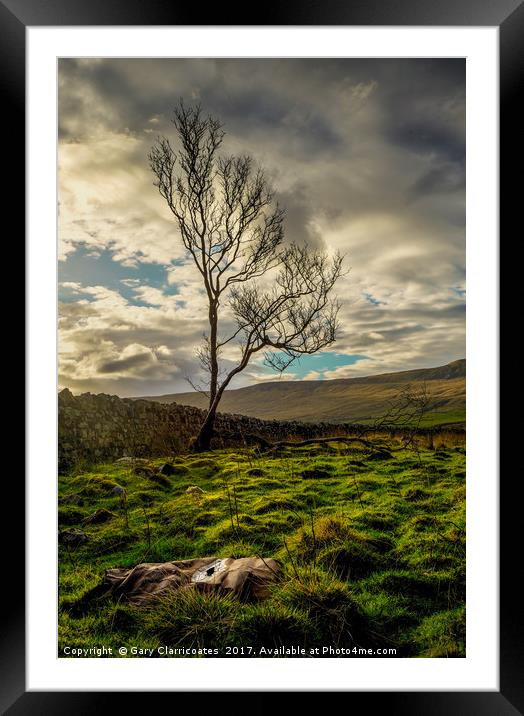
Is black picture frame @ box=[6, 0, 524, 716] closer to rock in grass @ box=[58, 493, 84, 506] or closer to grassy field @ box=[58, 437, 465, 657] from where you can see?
grassy field @ box=[58, 437, 465, 657]

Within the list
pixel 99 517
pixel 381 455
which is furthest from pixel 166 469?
pixel 381 455

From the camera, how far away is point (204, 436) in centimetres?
278

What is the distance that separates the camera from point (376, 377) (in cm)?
262

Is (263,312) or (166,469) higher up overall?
(263,312)

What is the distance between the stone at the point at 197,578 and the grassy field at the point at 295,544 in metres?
0.04

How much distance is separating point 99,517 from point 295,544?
3.73 feet

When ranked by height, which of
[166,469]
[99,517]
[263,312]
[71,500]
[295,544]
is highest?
[263,312]

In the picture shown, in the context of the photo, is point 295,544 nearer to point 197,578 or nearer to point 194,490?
point 197,578

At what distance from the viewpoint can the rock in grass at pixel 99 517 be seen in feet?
8.04
